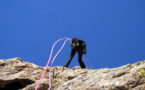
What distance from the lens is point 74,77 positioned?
7.94 meters

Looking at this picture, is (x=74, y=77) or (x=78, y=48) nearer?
(x=74, y=77)

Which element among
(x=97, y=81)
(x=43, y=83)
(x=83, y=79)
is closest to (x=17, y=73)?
(x=43, y=83)

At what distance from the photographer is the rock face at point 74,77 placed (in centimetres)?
557

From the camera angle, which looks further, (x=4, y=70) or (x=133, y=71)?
(x=4, y=70)

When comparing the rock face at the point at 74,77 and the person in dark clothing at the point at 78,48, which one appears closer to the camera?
the rock face at the point at 74,77

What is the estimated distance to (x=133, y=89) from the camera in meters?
5.17

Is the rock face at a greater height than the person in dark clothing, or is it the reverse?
the person in dark clothing

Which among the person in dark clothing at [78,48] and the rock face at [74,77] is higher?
the person in dark clothing at [78,48]

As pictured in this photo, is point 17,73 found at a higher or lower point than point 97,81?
higher

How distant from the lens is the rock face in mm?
5570

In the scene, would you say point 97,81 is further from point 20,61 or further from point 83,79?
point 20,61

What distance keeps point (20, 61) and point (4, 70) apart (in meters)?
1.08

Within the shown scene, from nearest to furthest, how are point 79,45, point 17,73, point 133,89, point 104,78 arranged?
point 133,89 < point 104,78 < point 17,73 < point 79,45

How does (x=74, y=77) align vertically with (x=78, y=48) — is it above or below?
below
